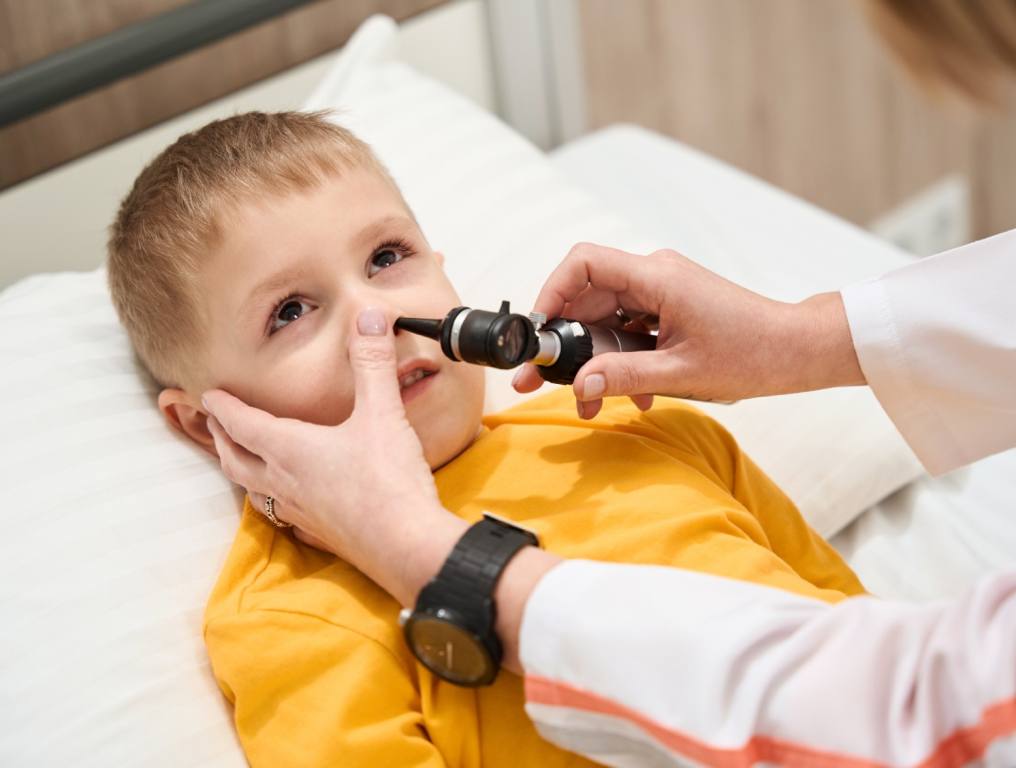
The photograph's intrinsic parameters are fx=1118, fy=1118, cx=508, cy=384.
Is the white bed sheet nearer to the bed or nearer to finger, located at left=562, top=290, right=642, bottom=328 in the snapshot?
the bed

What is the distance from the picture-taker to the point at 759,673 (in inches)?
31.2

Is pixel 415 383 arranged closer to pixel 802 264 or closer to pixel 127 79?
pixel 127 79

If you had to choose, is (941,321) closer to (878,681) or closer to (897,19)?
(897,19)

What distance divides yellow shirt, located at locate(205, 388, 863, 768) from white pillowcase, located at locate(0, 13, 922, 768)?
5 centimetres

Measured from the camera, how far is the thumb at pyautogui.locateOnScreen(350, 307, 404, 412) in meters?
0.99

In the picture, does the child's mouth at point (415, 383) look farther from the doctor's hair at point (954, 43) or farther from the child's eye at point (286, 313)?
the doctor's hair at point (954, 43)

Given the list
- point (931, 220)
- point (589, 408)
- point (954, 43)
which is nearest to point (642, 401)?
point (589, 408)

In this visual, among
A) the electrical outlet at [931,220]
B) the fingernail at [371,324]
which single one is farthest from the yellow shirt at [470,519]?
the electrical outlet at [931,220]

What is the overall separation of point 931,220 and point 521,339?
2329mm

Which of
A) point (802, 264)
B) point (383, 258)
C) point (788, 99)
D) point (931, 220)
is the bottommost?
point (931, 220)

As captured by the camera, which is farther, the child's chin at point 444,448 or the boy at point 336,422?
the child's chin at point 444,448

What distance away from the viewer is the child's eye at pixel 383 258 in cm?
116

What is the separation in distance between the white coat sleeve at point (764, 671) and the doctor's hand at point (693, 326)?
28 cm

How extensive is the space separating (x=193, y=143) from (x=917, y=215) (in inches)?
89.4
